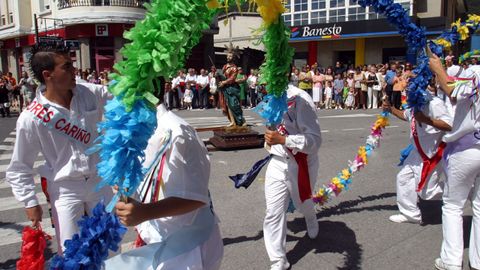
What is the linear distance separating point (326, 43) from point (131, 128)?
32.3 metres

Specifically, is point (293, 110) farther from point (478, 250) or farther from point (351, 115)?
point (351, 115)

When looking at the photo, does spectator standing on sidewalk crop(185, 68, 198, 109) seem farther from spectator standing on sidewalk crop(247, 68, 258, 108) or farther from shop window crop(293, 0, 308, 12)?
shop window crop(293, 0, 308, 12)

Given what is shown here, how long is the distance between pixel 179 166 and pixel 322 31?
102 ft

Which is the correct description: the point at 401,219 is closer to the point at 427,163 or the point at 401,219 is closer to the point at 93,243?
the point at 427,163

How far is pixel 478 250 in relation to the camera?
147 inches

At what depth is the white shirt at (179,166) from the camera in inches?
79.4

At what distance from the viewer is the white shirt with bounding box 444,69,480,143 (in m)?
3.59

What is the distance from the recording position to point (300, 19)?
33.5 meters

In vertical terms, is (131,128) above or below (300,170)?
above

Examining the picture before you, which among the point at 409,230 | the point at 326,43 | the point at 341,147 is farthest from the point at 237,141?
the point at 326,43

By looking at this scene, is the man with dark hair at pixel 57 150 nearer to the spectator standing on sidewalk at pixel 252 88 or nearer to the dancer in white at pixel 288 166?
the dancer in white at pixel 288 166

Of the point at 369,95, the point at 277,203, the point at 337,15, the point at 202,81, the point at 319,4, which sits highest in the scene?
the point at 319,4

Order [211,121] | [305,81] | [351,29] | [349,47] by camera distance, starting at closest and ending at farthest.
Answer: [211,121]
[305,81]
[351,29]
[349,47]

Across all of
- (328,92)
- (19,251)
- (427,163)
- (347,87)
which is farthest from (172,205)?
(328,92)
